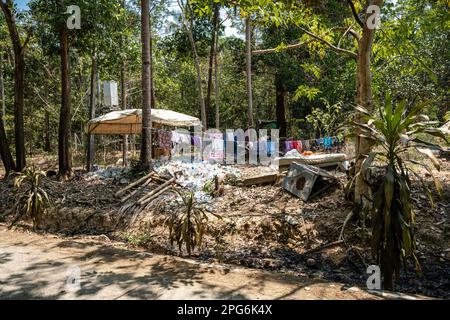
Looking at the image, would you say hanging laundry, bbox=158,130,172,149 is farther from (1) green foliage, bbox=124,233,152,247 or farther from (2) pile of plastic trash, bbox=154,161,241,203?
(1) green foliage, bbox=124,233,152,247

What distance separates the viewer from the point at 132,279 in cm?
392

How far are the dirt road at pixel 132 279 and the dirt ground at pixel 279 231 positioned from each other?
575 millimetres

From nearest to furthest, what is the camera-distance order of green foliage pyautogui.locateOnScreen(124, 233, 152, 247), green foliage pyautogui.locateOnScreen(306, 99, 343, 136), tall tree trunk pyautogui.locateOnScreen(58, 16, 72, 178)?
1. green foliage pyautogui.locateOnScreen(124, 233, 152, 247)
2. tall tree trunk pyautogui.locateOnScreen(58, 16, 72, 178)
3. green foliage pyautogui.locateOnScreen(306, 99, 343, 136)

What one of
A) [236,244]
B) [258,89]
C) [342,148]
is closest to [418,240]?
[236,244]

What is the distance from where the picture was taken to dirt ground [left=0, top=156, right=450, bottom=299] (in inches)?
177

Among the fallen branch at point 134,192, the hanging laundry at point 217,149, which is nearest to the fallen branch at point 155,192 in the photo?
the fallen branch at point 134,192

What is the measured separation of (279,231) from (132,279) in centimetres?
238

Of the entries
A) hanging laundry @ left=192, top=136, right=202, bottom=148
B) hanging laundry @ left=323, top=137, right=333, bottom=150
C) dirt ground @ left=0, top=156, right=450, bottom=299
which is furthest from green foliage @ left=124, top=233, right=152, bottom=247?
hanging laundry @ left=323, top=137, right=333, bottom=150

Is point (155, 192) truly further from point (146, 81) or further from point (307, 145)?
point (307, 145)

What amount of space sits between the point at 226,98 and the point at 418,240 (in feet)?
81.3

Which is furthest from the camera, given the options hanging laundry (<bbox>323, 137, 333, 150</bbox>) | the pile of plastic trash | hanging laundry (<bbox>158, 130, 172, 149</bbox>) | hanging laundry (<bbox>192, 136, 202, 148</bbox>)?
hanging laundry (<bbox>192, 136, 202, 148</bbox>)

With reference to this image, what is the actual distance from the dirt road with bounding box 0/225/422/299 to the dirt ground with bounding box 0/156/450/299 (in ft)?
1.89
